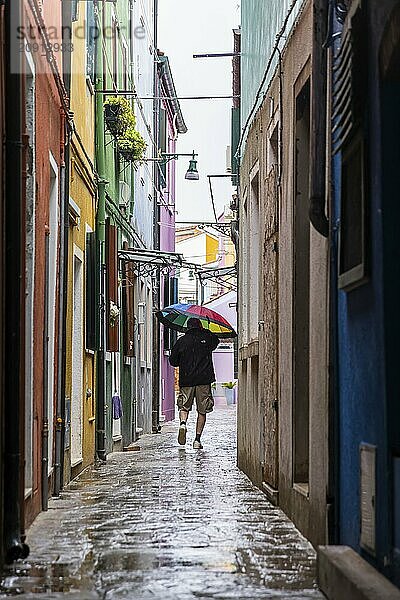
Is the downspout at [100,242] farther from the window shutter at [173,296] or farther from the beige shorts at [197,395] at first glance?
the window shutter at [173,296]

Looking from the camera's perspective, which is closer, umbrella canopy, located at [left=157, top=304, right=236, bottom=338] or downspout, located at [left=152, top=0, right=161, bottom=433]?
umbrella canopy, located at [left=157, top=304, right=236, bottom=338]

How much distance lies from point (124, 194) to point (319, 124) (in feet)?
41.0

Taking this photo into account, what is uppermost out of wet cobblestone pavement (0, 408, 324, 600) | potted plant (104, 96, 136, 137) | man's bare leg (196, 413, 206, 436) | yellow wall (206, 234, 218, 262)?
yellow wall (206, 234, 218, 262)

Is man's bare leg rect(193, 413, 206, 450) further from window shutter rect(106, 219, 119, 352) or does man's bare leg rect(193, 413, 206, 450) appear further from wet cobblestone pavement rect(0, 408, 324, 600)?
wet cobblestone pavement rect(0, 408, 324, 600)

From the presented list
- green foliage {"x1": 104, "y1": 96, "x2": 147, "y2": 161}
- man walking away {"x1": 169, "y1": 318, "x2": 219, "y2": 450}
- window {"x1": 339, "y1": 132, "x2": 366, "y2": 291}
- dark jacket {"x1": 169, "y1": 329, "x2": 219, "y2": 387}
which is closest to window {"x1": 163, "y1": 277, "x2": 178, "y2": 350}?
dark jacket {"x1": 169, "y1": 329, "x2": 219, "y2": 387}

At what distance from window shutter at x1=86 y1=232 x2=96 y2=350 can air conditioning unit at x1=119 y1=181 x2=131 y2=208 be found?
15.0 ft

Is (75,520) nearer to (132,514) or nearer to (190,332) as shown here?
(132,514)

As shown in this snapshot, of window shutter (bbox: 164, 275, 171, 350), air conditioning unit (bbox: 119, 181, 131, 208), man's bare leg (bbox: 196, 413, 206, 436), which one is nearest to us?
man's bare leg (bbox: 196, 413, 206, 436)

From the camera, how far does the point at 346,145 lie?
627 centimetres

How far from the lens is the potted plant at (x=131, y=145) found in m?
17.7

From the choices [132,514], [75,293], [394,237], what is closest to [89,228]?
[75,293]

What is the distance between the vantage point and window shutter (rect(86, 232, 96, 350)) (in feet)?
46.8

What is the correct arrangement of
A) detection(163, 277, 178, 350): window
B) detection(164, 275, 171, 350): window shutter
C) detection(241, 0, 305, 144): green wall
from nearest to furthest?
detection(241, 0, 305, 144): green wall, detection(164, 275, 171, 350): window shutter, detection(163, 277, 178, 350): window

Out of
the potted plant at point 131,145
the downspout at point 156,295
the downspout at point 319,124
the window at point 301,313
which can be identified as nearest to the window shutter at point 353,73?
the downspout at point 319,124
